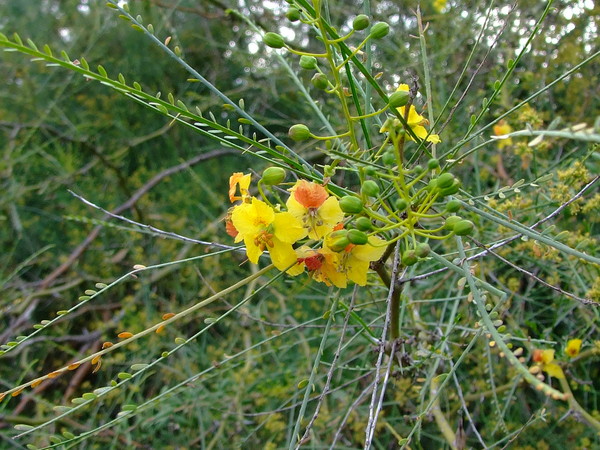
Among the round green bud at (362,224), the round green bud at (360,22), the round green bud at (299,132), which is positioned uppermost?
the round green bud at (360,22)

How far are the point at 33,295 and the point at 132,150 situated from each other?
0.83 metres

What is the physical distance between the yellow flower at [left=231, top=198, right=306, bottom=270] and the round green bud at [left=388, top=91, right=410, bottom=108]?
16 cm

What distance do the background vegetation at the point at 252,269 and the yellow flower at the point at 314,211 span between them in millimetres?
118

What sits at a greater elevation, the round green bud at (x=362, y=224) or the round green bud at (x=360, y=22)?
the round green bud at (x=360, y=22)

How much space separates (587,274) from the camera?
1.01 m

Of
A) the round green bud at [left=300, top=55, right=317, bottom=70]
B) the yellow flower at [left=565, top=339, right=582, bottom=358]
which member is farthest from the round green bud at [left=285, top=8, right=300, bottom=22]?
the yellow flower at [left=565, top=339, right=582, bottom=358]

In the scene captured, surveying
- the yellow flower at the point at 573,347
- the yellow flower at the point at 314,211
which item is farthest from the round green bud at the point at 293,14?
the yellow flower at the point at 573,347

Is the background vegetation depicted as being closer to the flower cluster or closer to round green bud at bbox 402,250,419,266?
the flower cluster

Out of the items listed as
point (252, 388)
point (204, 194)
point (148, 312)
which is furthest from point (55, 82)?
point (252, 388)

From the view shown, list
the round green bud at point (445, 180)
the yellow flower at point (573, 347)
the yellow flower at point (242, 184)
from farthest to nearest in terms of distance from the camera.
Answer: the yellow flower at point (573, 347) → the yellow flower at point (242, 184) → the round green bud at point (445, 180)

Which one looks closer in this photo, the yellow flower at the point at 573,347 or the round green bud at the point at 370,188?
the round green bud at the point at 370,188

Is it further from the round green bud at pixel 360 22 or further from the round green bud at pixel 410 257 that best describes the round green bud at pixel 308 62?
the round green bud at pixel 410 257

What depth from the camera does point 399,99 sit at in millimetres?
561

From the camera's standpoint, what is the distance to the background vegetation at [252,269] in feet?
3.29
